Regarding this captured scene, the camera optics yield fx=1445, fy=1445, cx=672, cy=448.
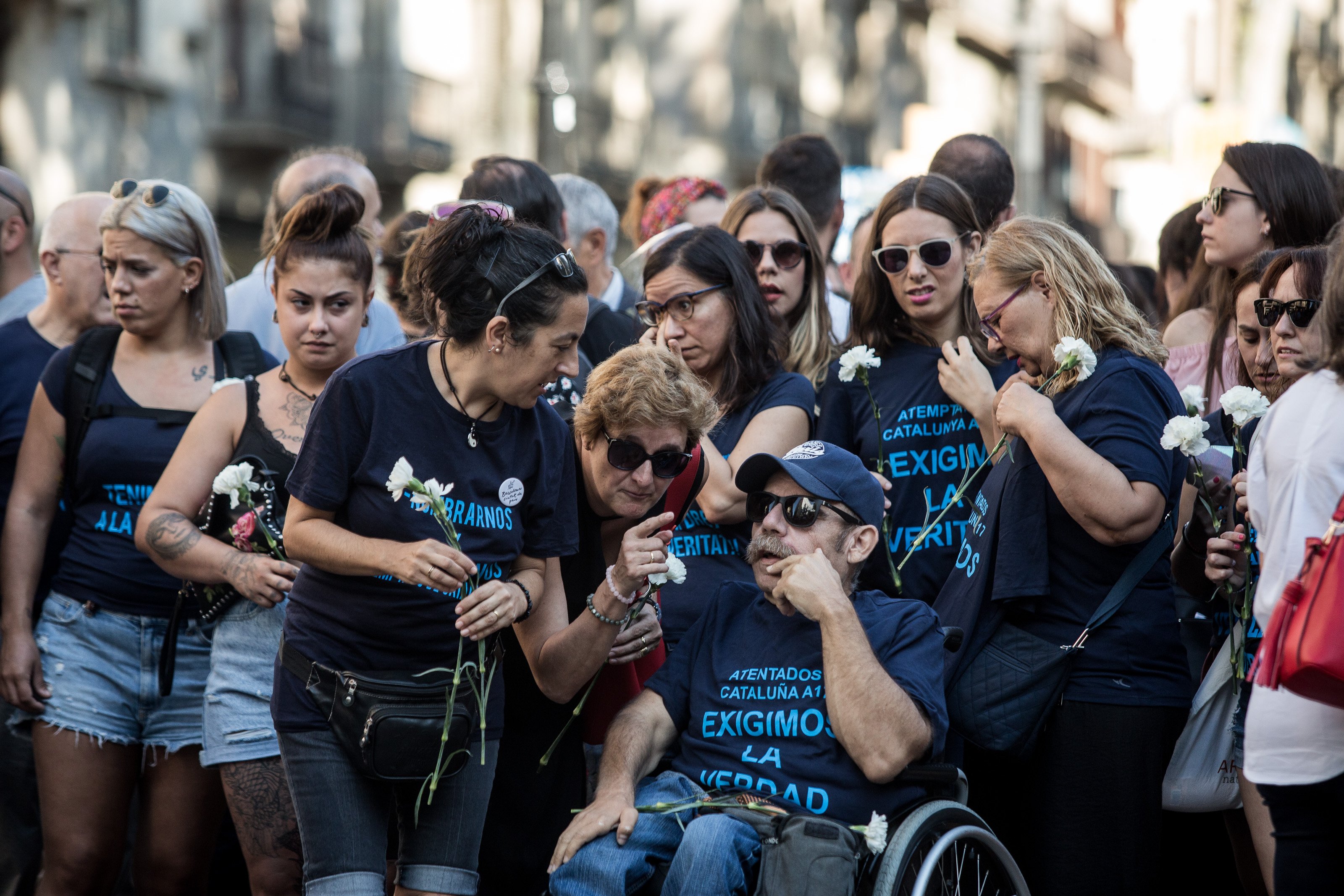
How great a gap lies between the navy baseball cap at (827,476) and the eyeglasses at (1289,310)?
3.80 ft

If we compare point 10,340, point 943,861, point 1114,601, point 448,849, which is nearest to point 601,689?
point 448,849

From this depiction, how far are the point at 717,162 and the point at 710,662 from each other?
18.5 m

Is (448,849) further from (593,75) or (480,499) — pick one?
(593,75)

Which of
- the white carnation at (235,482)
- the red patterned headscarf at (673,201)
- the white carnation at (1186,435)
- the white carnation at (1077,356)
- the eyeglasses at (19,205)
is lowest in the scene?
the white carnation at (235,482)

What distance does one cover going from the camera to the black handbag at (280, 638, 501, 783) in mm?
3205

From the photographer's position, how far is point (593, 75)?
20125 millimetres

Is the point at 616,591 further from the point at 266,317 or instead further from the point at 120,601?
the point at 266,317

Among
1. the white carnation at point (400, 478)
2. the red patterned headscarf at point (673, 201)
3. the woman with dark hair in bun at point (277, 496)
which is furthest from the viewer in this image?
the red patterned headscarf at point (673, 201)

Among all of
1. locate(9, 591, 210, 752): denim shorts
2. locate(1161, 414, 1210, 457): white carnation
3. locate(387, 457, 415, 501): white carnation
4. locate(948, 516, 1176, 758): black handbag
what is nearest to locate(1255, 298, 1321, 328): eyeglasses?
locate(1161, 414, 1210, 457): white carnation

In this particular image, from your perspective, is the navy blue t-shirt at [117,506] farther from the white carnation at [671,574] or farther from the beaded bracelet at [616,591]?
the white carnation at [671,574]

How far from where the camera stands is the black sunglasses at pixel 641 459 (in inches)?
146

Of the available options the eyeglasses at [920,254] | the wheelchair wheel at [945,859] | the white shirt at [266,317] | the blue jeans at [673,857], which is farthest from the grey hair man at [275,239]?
the wheelchair wheel at [945,859]

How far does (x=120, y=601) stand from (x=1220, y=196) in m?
3.72

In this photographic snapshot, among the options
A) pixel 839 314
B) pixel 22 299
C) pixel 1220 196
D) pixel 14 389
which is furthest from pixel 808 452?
pixel 22 299
